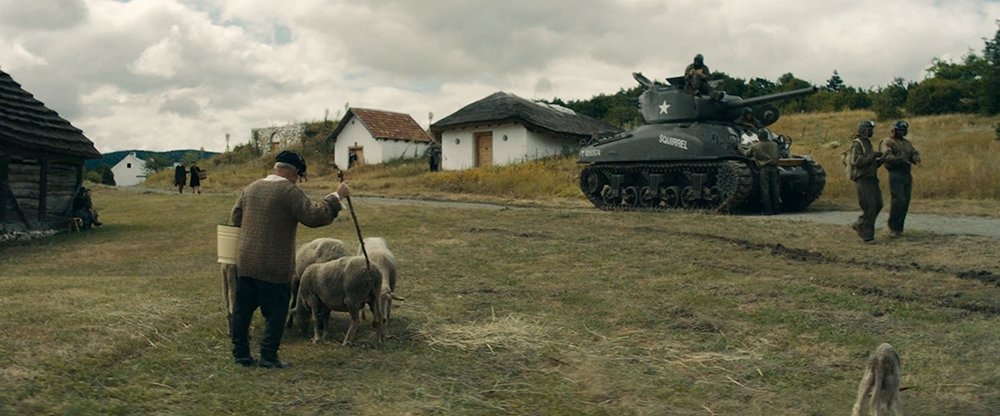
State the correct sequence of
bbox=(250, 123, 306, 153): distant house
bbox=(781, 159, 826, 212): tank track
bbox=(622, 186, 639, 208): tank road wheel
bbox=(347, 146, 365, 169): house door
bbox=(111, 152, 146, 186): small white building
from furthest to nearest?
bbox=(111, 152, 146, 186): small white building
bbox=(250, 123, 306, 153): distant house
bbox=(347, 146, 365, 169): house door
bbox=(622, 186, 639, 208): tank road wheel
bbox=(781, 159, 826, 212): tank track

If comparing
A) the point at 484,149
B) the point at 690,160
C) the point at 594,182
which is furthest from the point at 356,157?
the point at 690,160

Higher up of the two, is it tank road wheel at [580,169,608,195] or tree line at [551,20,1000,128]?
tree line at [551,20,1000,128]

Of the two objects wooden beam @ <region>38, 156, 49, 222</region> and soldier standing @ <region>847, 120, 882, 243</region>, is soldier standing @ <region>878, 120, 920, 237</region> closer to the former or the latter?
soldier standing @ <region>847, 120, 882, 243</region>

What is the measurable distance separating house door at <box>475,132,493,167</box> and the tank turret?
698 inches

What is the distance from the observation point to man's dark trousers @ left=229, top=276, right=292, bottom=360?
6.43m

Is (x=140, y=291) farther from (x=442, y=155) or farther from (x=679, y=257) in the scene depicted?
(x=442, y=155)

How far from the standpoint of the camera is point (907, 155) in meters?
12.5

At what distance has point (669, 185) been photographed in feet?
66.9

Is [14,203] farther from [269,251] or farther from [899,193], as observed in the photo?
[899,193]

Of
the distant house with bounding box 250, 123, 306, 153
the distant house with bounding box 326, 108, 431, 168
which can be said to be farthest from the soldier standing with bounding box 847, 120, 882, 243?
the distant house with bounding box 250, 123, 306, 153

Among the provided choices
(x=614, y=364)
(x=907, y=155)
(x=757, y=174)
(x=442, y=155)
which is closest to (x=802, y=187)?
(x=757, y=174)

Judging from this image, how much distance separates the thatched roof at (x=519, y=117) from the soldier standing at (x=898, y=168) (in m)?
24.4

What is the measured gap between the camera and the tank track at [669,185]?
59.8 feet

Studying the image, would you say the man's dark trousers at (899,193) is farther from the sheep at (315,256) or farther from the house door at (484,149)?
the house door at (484,149)
